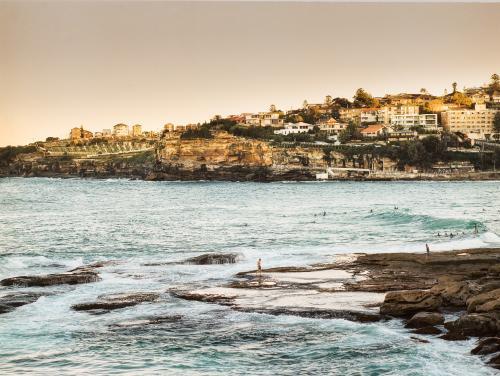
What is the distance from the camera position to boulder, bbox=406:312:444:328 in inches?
237

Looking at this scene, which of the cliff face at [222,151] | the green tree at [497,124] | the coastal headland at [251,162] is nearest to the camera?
the green tree at [497,124]

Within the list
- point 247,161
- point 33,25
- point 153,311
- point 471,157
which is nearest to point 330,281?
point 153,311

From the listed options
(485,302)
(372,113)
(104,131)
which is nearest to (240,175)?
(372,113)

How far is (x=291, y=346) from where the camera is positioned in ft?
18.5

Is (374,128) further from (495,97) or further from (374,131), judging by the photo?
(495,97)

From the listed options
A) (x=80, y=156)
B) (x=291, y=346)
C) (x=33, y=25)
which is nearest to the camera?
(x=291, y=346)

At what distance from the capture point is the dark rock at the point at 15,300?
710 cm

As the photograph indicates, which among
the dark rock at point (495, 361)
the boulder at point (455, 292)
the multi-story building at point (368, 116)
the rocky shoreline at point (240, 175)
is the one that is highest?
the multi-story building at point (368, 116)

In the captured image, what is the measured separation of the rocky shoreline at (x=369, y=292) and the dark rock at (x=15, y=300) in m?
0.01

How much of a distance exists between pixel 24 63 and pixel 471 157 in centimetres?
2261

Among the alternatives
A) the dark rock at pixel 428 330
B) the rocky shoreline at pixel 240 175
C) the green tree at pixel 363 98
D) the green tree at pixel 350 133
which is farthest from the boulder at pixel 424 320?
the green tree at pixel 350 133

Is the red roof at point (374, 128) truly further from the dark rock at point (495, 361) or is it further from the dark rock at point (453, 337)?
the dark rock at point (495, 361)

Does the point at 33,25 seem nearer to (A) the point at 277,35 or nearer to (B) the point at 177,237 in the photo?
(A) the point at 277,35

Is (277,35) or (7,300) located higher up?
(277,35)
